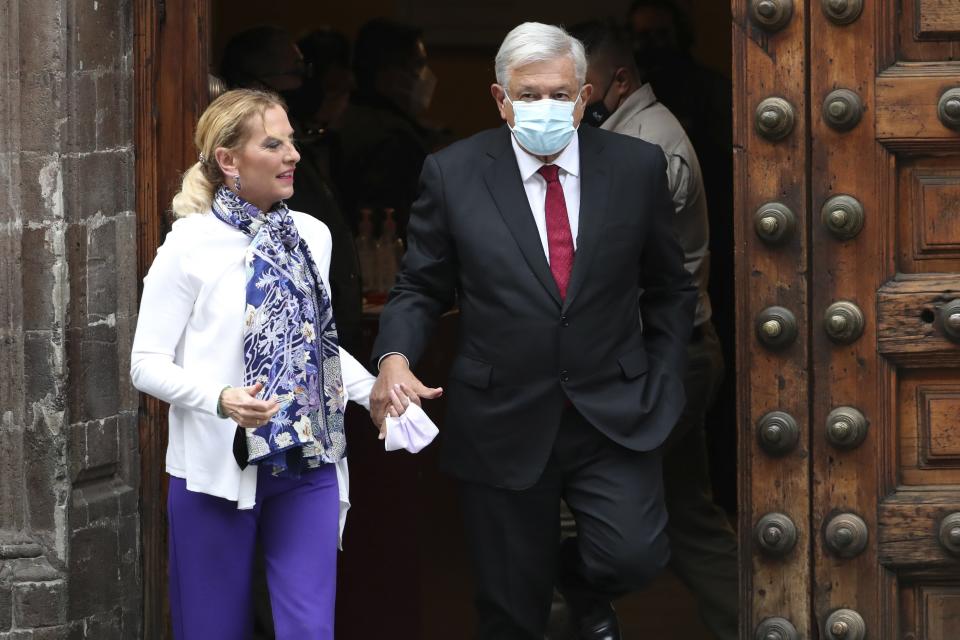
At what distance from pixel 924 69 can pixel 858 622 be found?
54.6 inches

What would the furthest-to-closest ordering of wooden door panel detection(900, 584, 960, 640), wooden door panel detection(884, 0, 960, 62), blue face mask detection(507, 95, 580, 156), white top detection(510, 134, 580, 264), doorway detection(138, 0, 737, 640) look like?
doorway detection(138, 0, 737, 640)
wooden door panel detection(900, 584, 960, 640)
wooden door panel detection(884, 0, 960, 62)
white top detection(510, 134, 580, 264)
blue face mask detection(507, 95, 580, 156)

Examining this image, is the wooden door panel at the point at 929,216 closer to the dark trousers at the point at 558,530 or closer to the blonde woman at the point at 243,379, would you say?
the dark trousers at the point at 558,530

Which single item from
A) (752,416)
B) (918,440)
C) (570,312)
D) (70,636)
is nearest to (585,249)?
(570,312)

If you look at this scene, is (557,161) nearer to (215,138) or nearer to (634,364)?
(634,364)

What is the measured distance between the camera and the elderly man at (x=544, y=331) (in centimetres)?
425

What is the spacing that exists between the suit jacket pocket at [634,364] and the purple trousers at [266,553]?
73 centimetres

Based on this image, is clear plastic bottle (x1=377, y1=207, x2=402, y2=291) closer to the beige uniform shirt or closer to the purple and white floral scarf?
the beige uniform shirt

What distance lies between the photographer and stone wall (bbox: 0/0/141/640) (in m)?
4.58

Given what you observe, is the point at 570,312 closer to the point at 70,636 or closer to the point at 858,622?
the point at 858,622

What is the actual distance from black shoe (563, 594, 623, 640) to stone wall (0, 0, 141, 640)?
1205 mm

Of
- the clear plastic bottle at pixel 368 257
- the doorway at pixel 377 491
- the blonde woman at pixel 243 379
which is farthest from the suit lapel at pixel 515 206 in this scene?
the clear plastic bottle at pixel 368 257

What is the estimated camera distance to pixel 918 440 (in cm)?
460

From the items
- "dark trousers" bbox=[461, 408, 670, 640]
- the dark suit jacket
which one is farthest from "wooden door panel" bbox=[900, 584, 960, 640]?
the dark suit jacket

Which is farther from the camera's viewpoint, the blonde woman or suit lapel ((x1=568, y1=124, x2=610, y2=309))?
suit lapel ((x1=568, y1=124, x2=610, y2=309))
